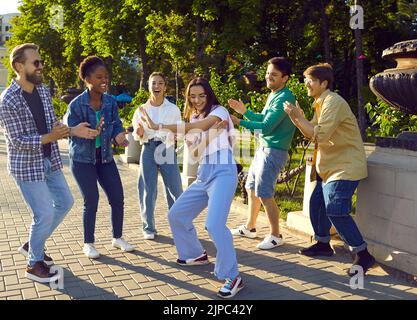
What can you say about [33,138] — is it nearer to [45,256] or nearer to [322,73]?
[45,256]

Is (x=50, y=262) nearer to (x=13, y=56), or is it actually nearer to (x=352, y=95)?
(x=13, y=56)

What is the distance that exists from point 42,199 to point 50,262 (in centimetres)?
84

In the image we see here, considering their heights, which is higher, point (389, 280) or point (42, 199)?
point (42, 199)

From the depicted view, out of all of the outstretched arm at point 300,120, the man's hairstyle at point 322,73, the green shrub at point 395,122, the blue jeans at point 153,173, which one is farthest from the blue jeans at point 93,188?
the green shrub at point 395,122

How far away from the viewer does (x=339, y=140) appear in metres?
4.48

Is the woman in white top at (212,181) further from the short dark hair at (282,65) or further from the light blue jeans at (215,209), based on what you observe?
the short dark hair at (282,65)

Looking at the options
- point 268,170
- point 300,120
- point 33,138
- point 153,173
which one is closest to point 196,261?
point 268,170

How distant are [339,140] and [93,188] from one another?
2.55 m

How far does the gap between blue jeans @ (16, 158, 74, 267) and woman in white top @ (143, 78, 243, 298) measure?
1.04m

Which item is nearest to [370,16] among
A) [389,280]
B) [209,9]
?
[209,9]

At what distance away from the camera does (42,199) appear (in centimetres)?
427

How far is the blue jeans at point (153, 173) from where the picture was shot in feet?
19.0

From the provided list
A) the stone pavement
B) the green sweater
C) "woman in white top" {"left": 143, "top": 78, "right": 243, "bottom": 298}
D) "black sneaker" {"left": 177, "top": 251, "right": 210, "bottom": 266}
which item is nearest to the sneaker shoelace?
"woman in white top" {"left": 143, "top": 78, "right": 243, "bottom": 298}
